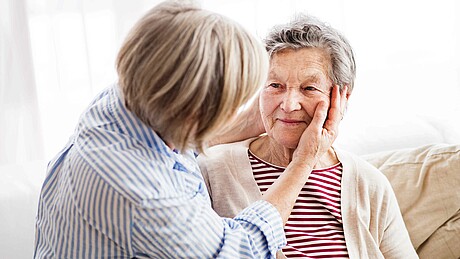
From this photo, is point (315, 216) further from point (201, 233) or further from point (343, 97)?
point (201, 233)

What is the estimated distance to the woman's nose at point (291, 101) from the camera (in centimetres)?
206

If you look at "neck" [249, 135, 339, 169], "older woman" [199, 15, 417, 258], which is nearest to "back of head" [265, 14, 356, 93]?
"older woman" [199, 15, 417, 258]

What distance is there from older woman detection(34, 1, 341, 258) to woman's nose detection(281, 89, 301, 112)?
517mm

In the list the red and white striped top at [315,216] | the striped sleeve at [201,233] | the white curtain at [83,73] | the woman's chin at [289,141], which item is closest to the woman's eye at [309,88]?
the woman's chin at [289,141]

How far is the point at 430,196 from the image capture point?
2.46 m

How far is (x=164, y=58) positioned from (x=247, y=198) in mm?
765

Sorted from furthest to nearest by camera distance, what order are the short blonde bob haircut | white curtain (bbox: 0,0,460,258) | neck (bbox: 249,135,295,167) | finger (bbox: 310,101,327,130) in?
1. white curtain (bbox: 0,0,460,258)
2. neck (bbox: 249,135,295,167)
3. finger (bbox: 310,101,327,130)
4. the short blonde bob haircut

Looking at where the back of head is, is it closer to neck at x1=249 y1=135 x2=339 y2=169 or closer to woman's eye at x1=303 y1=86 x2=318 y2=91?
woman's eye at x1=303 y1=86 x2=318 y2=91

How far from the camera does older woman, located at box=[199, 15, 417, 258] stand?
209cm

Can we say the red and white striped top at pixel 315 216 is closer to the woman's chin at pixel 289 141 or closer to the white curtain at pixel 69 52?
the woman's chin at pixel 289 141

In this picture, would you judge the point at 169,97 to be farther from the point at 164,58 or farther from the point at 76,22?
the point at 76,22

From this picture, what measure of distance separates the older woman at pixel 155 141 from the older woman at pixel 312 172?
531mm

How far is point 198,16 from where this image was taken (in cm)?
153

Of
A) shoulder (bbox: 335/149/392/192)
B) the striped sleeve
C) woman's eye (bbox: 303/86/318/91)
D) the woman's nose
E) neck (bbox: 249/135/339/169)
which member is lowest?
shoulder (bbox: 335/149/392/192)
